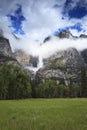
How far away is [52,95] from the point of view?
7185 inches

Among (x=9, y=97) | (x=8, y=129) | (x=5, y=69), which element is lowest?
(x=8, y=129)

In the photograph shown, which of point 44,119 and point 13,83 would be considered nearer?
point 44,119

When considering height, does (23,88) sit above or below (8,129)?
above

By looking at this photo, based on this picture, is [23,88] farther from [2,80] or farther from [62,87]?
[62,87]

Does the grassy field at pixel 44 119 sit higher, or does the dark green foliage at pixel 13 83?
the dark green foliage at pixel 13 83

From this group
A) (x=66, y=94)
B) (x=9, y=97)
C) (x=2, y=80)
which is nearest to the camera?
(x=2, y=80)

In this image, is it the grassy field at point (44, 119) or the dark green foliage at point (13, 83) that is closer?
the grassy field at point (44, 119)

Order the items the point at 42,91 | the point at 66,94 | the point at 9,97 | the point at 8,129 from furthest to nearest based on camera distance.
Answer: the point at 66,94 < the point at 42,91 < the point at 9,97 < the point at 8,129

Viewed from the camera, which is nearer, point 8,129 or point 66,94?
point 8,129

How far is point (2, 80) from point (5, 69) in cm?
660

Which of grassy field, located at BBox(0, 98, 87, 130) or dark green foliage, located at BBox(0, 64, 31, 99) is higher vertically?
dark green foliage, located at BBox(0, 64, 31, 99)

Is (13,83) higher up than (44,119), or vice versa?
(13,83)

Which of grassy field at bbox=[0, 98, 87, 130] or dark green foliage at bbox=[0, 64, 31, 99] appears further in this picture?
dark green foliage at bbox=[0, 64, 31, 99]

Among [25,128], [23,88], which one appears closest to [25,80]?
[23,88]
